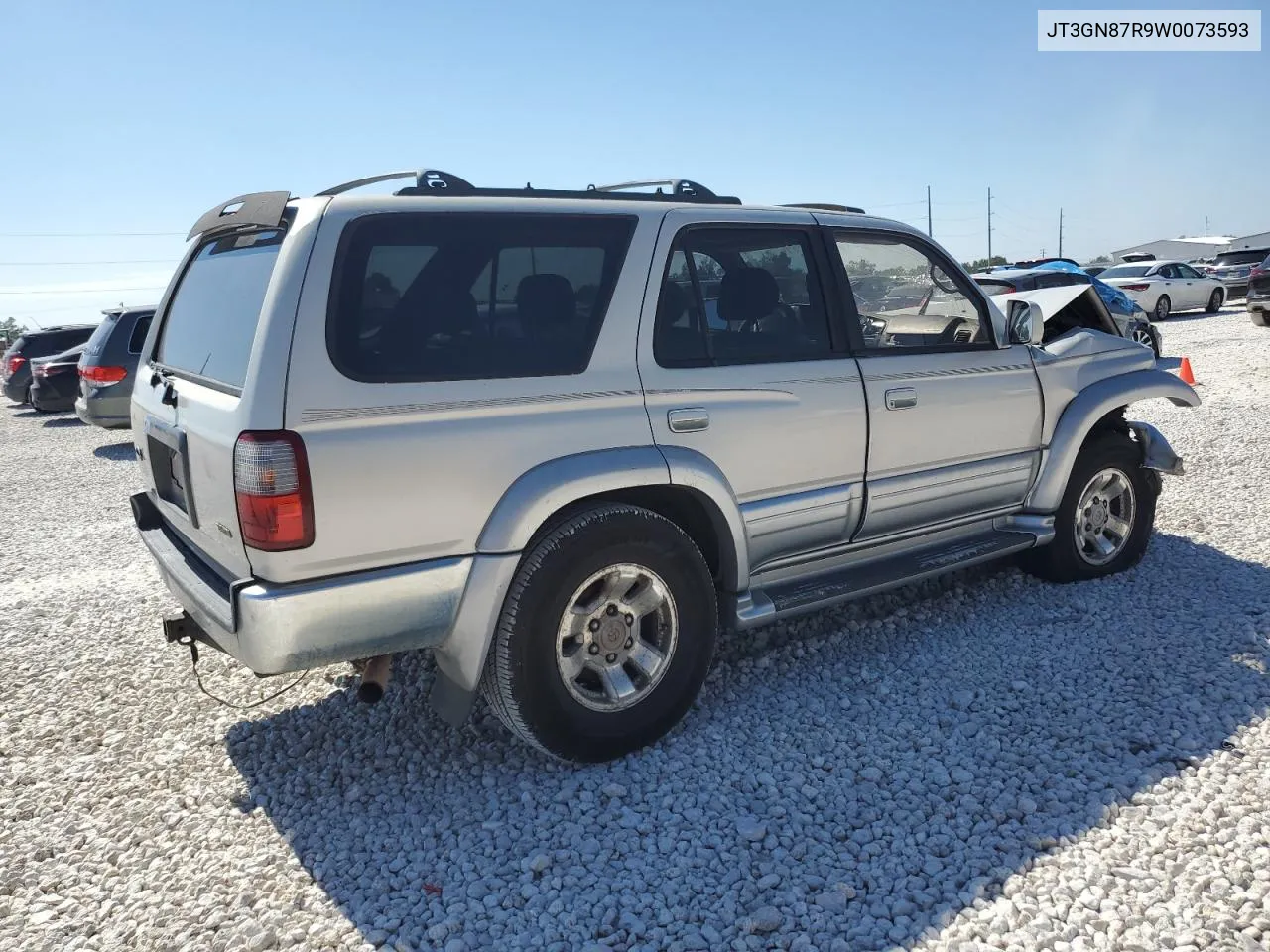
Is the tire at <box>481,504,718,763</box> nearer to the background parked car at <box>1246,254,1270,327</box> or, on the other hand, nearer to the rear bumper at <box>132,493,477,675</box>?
the rear bumper at <box>132,493,477,675</box>

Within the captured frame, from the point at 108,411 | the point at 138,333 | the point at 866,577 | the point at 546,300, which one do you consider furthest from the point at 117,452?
the point at 866,577

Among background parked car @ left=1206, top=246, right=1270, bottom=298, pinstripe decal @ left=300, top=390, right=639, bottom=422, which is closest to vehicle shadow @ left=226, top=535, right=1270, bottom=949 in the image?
pinstripe decal @ left=300, top=390, right=639, bottom=422

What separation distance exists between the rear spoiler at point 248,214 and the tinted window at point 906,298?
89.5 inches

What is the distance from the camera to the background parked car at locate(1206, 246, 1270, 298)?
26812mm

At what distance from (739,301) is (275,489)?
190 cm

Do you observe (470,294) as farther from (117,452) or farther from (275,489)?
(117,452)

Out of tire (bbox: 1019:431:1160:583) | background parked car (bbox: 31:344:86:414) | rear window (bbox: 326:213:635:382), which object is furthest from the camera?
background parked car (bbox: 31:344:86:414)

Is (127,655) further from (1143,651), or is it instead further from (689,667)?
A: (1143,651)

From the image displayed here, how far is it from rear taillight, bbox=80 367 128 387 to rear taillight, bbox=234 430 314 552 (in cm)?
947

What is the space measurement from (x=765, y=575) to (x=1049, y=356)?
1.99m

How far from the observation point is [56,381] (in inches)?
561

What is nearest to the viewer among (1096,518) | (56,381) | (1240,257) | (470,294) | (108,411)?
(470,294)

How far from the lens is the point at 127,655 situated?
4.54m

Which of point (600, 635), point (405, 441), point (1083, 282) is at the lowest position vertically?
point (600, 635)
